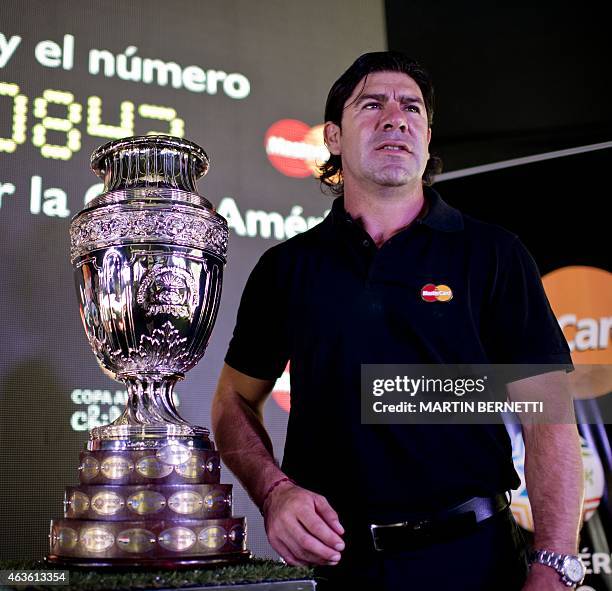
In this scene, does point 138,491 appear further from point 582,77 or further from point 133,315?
point 582,77

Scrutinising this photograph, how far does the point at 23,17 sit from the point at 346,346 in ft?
6.66

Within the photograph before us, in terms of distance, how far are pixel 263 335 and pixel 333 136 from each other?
1.64ft

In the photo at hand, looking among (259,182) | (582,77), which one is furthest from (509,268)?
(582,77)

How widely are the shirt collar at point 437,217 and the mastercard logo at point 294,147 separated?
153 centimetres

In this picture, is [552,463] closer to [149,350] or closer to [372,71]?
[149,350]

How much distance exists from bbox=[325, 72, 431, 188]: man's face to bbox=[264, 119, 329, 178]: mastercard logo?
1437 mm

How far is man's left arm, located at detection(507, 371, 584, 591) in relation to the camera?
1271mm

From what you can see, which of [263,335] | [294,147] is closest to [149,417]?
[263,335]

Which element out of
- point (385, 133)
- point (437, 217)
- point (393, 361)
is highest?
point (385, 133)

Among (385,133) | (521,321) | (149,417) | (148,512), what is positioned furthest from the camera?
(385,133)

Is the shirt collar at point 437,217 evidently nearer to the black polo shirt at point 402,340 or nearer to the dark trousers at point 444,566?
the black polo shirt at point 402,340

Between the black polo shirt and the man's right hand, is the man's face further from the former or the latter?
the man's right hand

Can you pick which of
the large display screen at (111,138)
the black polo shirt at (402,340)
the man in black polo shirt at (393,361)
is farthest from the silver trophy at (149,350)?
the large display screen at (111,138)

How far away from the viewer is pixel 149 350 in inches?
44.3
